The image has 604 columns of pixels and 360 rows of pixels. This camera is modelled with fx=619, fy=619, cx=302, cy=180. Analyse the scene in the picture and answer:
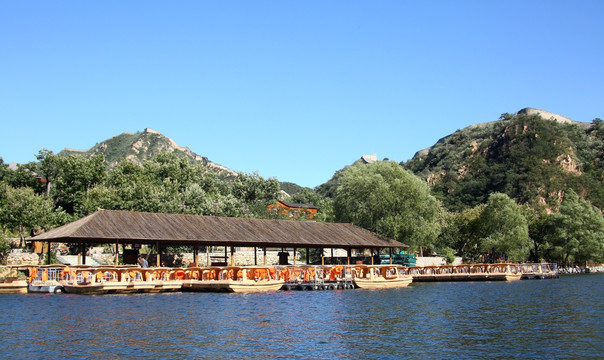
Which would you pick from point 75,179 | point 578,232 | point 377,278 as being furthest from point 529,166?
point 75,179

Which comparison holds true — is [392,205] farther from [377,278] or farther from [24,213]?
[24,213]

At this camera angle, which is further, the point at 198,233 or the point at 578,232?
the point at 578,232

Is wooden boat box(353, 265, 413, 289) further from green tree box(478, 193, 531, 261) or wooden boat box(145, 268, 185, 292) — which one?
green tree box(478, 193, 531, 261)

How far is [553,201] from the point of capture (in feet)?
298

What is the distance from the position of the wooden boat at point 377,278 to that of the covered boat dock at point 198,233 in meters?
3.93

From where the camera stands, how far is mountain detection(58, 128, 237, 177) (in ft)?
514

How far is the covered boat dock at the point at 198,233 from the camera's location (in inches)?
1467

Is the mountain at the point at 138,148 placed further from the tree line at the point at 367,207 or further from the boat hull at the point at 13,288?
the boat hull at the point at 13,288

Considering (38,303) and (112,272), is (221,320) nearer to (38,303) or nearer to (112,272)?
(38,303)

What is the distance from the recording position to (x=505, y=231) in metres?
62.1

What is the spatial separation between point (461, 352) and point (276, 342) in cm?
544

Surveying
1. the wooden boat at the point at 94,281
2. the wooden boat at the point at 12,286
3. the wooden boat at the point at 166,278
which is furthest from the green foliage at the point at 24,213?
the wooden boat at the point at 166,278

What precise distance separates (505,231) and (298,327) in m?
45.0

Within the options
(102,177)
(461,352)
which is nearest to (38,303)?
(461,352)
